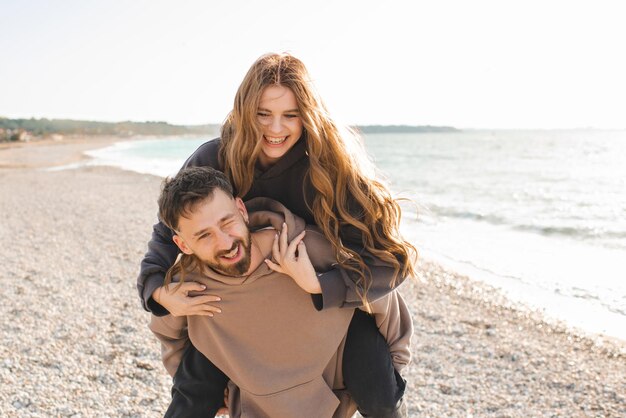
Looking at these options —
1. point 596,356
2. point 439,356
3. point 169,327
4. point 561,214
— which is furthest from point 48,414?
point 561,214

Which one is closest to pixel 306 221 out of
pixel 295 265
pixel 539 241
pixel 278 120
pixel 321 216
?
pixel 321 216

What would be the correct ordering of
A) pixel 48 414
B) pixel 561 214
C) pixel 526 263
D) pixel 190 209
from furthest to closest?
pixel 561 214, pixel 526 263, pixel 48 414, pixel 190 209

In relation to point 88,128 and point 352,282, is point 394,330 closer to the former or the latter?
point 352,282

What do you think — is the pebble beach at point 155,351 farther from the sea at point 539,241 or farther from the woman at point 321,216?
the woman at point 321,216

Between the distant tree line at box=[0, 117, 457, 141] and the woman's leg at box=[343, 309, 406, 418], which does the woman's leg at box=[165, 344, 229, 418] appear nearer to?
the woman's leg at box=[343, 309, 406, 418]

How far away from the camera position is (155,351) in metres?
5.04

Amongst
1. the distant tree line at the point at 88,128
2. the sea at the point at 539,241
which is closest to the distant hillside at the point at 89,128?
the distant tree line at the point at 88,128

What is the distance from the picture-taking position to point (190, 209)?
234 cm

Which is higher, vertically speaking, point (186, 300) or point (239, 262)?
point (239, 262)

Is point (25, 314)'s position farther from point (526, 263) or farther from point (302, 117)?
point (526, 263)

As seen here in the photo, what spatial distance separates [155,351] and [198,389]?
2.56m

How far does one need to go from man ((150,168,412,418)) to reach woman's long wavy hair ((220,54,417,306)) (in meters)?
0.16

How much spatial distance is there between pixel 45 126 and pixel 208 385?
134922 millimetres

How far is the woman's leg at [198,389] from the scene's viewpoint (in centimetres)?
262
